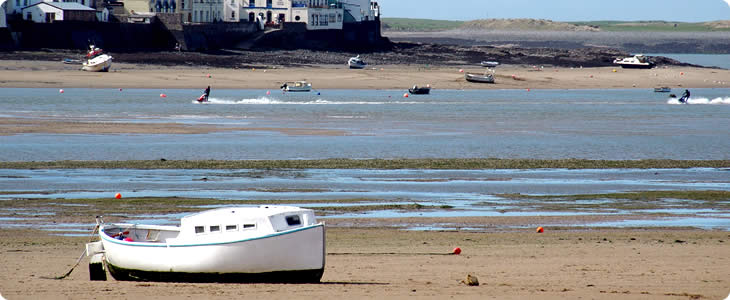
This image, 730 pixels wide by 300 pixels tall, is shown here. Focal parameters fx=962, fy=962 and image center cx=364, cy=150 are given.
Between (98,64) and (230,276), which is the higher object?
(230,276)

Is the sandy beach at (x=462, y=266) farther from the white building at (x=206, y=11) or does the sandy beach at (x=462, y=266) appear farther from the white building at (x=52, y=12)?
the white building at (x=206, y=11)

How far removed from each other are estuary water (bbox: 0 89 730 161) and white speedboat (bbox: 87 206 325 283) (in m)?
18.0

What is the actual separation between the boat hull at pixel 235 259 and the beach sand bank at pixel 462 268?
193 millimetres

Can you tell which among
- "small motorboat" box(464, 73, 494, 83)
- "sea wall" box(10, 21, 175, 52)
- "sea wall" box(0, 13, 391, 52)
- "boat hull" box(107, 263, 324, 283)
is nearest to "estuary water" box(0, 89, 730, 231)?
"boat hull" box(107, 263, 324, 283)

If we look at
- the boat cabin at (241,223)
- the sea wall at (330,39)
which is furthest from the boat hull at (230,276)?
the sea wall at (330,39)

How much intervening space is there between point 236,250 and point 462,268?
376cm

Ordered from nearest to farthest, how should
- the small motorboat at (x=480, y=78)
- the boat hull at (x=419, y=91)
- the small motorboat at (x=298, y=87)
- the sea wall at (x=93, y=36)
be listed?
the small motorboat at (x=298, y=87) → the boat hull at (x=419, y=91) → the small motorboat at (x=480, y=78) → the sea wall at (x=93, y=36)

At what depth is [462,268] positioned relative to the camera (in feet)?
49.2

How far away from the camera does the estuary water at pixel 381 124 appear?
111ft

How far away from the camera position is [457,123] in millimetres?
45438

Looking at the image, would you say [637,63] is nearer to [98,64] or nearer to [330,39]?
[330,39]

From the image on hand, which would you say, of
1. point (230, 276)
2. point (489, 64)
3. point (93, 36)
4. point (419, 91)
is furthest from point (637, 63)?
point (230, 276)

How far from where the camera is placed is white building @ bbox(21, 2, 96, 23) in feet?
266

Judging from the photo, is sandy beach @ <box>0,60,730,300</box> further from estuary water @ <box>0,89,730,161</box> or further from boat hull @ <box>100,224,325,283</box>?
estuary water @ <box>0,89,730,161</box>
